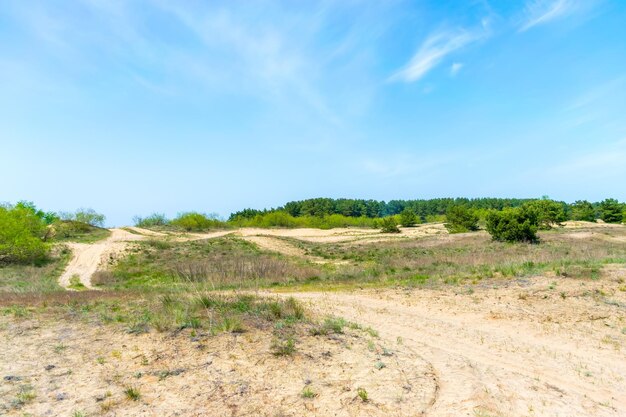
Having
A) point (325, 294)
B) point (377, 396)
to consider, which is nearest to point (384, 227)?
point (325, 294)

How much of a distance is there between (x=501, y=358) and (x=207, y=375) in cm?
540

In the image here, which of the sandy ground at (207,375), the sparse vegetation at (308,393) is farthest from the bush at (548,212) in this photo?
the sparse vegetation at (308,393)

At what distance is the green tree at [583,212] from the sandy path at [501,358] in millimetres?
101449

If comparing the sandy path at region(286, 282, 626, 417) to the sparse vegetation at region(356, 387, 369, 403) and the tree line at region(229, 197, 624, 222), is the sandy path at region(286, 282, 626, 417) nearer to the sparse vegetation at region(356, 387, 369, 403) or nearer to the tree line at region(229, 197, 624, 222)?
the sparse vegetation at region(356, 387, 369, 403)

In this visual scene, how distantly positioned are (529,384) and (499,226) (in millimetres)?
A: 38166

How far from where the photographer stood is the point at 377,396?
222 inches

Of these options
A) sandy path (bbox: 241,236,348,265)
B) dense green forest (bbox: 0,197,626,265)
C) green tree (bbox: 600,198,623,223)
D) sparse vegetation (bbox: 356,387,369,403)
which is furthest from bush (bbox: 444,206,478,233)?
sparse vegetation (bbox: 356,387,369,403)

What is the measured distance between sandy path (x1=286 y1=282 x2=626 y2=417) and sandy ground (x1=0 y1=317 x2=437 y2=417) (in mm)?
535

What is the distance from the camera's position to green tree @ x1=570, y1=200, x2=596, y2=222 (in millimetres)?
95000

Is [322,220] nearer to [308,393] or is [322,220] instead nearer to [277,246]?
[277,246]

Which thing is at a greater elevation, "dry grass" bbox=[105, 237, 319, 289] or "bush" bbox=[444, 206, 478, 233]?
"bush" bbox=[444, 206, 478, 233]

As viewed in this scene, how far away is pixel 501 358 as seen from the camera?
7.62 metres

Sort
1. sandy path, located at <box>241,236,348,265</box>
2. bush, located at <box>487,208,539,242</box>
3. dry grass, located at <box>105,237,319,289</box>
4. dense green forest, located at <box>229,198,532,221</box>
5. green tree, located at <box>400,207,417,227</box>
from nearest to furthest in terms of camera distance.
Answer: dry grass, located at <box>105,237,319,289</box>
bush, located at <box>487,208,539,242</box>
sandy path, located at <box>241,236,348,265</box>
green tree, located at <box>400,207,417,227</box>
dense green forest, located at <box>229,198,532,221</box>

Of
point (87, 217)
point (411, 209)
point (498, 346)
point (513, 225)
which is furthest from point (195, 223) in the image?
point (411, 209)
